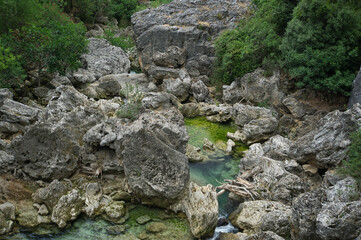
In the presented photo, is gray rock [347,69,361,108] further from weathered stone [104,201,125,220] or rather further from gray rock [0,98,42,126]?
gray rock [0,98,42,126]

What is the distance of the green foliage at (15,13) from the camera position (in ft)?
68.7

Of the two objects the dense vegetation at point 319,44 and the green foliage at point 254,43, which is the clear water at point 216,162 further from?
the dense vegetation at point 319,44

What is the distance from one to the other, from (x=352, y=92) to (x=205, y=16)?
16.9 m

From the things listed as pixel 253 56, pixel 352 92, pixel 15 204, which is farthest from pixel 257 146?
pixel 15 204

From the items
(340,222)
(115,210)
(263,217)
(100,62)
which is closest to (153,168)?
(115,210)

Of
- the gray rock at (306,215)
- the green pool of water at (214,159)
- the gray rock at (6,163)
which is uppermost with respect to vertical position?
the gray rock at (306,215)

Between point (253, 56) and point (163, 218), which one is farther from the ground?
point (253, 56)

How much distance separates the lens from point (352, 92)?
17.3 metres

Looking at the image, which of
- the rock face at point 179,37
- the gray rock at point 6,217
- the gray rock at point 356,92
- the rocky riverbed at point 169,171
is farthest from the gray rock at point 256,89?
the gray rock at point 6,217

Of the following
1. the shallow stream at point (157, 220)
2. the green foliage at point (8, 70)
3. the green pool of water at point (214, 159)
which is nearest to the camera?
the shallow stream at point (157, 220)

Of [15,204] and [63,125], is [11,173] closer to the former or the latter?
[15,204]

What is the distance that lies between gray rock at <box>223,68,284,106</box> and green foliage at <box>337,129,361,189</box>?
382 inches

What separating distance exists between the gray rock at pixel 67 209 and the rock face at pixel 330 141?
983 cm

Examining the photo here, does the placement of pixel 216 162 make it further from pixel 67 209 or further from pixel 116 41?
pixel 116 41
